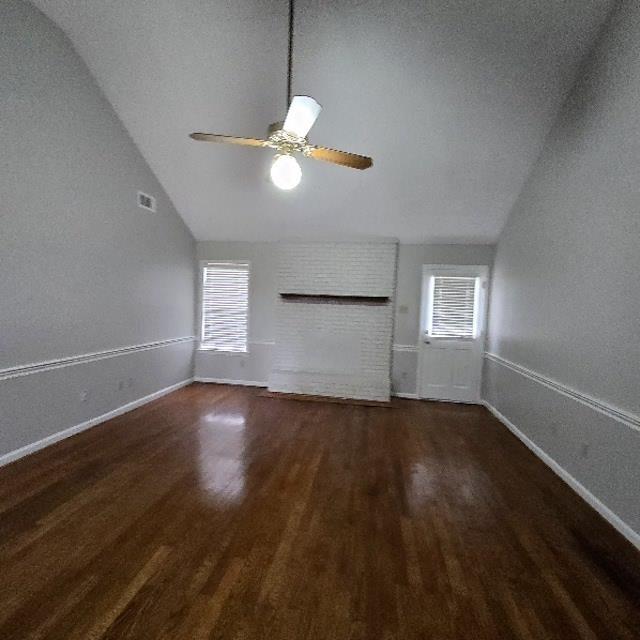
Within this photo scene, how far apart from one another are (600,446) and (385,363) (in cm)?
300

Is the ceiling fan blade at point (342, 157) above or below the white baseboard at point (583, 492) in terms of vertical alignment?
above

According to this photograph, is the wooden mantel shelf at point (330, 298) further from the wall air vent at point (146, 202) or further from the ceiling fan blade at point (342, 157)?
the ceiling fan blade at point (342, 157)

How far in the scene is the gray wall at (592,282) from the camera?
2252mm

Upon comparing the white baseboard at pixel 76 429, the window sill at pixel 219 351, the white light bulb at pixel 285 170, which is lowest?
the white baseboard at pixel 76 429

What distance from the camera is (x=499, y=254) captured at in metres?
4.90

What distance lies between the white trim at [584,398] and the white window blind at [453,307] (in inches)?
43.0

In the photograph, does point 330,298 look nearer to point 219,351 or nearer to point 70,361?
point 219,351

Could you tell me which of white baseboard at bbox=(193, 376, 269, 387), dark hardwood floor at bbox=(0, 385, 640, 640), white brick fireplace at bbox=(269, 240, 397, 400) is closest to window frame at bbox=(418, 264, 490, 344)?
white brick fireplace at bbox=(269, 240, 397, 400)

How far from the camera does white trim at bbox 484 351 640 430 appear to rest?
2.21m

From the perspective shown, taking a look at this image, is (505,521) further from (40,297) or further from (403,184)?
(40,297)

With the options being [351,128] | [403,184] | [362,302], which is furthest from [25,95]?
[362,302]

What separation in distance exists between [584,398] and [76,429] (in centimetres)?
456

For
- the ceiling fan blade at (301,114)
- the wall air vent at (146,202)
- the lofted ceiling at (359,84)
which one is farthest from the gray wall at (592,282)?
the wall air vent at (146,202)

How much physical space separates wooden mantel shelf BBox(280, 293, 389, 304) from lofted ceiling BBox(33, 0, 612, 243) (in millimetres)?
1357
